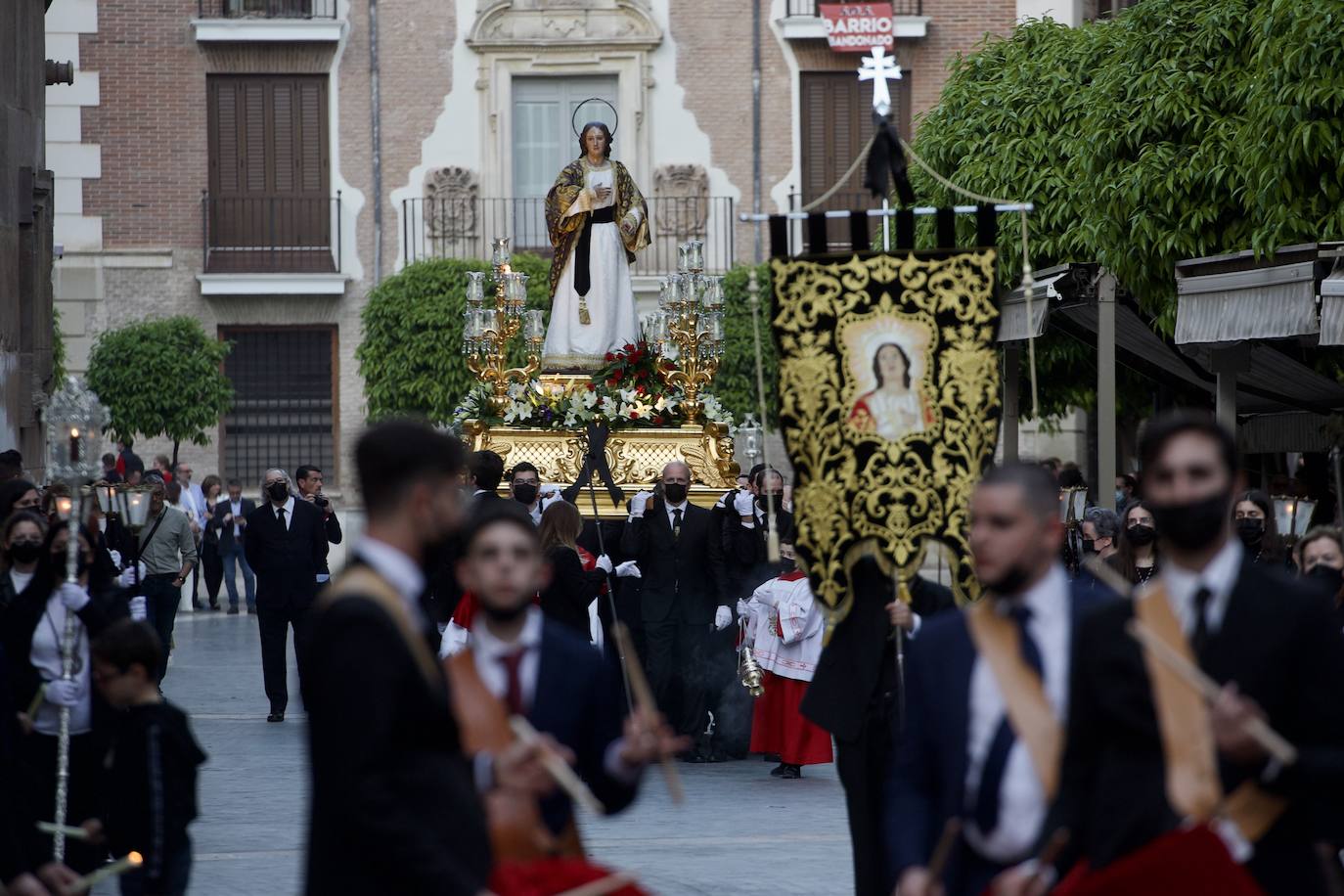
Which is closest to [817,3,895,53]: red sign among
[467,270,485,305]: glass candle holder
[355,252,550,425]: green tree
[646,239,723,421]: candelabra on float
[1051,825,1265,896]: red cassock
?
[355,252,550,425]: green tree

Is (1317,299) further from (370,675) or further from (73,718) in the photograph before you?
(370,675)

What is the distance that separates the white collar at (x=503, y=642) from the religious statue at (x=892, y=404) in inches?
118

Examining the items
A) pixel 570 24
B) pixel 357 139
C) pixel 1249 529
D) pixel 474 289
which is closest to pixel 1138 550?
pixel 1249 529

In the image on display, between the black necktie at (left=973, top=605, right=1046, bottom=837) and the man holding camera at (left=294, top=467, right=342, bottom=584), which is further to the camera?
the man holding camera at (left=294, top=467, right=342, bottom=584)

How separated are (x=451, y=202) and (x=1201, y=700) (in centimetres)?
2795

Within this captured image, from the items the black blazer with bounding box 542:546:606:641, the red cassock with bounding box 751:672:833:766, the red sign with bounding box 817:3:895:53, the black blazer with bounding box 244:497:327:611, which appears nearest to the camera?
the black blazer with bounding box 542:546:606:641

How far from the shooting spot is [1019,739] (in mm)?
4695

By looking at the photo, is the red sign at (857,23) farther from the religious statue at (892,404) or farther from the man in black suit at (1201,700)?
the man in black suit at (1201,700)

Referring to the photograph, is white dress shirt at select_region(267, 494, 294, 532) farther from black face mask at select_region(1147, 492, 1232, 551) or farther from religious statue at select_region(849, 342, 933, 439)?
black face mask at select_region(1147, 492, 1232, 551)

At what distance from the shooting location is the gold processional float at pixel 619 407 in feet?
53.5

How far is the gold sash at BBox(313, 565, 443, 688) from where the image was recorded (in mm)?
3975

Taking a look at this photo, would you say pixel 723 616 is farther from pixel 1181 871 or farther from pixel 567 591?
pixel 1181 871

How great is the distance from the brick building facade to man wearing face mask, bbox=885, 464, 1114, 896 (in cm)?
2663

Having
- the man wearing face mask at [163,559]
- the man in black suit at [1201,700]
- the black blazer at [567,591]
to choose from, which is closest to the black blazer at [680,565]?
the black blazer at [567,591]
